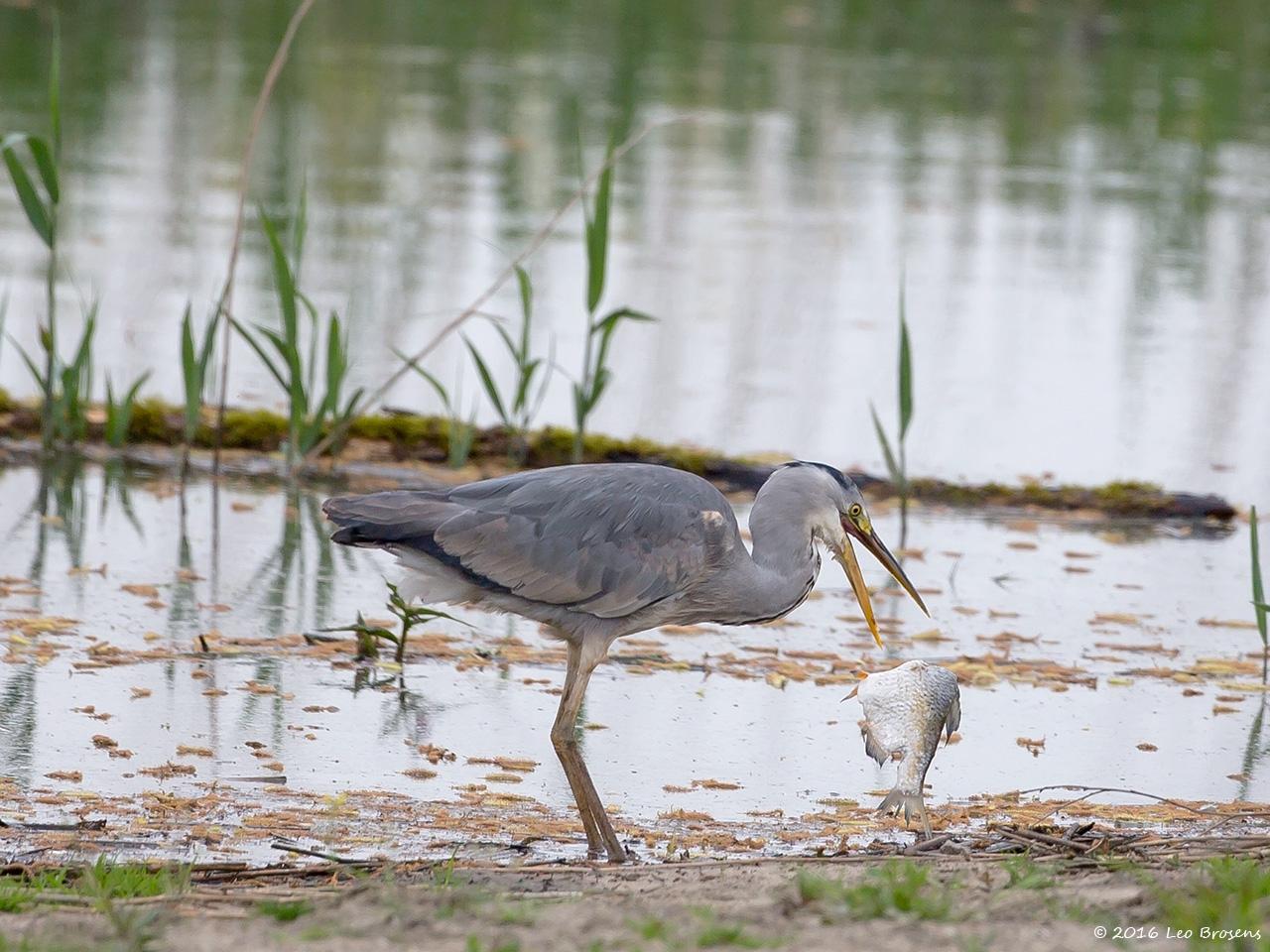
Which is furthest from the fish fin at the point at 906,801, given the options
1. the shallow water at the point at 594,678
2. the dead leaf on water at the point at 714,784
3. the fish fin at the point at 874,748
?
the dead leaf on water at the point at 714,784

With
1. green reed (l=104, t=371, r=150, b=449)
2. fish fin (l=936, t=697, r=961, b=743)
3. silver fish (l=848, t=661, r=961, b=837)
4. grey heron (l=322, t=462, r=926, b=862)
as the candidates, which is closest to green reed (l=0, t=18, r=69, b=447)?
green reed (l=104, t=371, r=150, b=449)

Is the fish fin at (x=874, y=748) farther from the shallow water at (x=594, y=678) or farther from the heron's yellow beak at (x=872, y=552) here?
the heron's yellow beak at (x=872, y=552)

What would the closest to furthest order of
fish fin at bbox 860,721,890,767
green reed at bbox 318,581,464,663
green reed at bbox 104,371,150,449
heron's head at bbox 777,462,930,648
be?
fish fin at bbox 860,721,890,767, heron's head at bbox 777,462,930,648, green reed at bbox 318,581,464,663, green reed at bbox 104,371,150,449

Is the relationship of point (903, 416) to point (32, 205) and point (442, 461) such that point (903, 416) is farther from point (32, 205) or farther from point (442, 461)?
point (32, 205)

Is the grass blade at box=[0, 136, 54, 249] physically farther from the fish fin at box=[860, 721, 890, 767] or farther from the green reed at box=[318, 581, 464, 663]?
the fish fin at box=[860, 721, 890, 767]

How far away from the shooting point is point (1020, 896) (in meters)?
3.79

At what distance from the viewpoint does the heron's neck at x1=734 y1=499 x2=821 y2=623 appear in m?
5.20

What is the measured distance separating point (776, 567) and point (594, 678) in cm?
113

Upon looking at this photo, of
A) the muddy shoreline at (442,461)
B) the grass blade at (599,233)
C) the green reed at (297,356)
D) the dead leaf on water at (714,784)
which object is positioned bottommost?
the dead leaf on water at (714,784)

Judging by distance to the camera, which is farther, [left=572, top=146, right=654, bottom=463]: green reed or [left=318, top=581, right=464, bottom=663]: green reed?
[left=572, top=146, right=654, bottom=463]: green reed

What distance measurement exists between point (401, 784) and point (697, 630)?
76.8 inches

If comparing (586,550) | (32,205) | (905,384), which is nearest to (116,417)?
(32,205)

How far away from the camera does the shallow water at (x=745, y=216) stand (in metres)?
9.89

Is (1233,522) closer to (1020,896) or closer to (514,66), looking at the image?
(1020,896)
